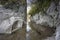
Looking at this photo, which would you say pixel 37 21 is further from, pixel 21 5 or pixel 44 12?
pixel 21 5

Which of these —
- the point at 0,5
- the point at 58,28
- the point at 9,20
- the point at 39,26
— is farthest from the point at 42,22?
the point at 0,5

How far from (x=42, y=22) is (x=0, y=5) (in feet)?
1.36

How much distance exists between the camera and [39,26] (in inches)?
55.3

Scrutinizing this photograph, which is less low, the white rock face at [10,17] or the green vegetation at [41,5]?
the green vegetation at [41,5]

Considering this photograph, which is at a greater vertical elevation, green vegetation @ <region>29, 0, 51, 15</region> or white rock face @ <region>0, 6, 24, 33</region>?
green vegetation @ <region>29, 0, 51, 15</region>

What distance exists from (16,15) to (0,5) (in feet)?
0.56

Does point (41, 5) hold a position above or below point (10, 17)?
above

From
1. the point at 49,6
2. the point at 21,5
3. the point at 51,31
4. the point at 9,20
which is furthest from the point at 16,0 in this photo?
the point at 51,31

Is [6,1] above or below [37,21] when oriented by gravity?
above

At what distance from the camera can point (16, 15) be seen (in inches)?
54.6

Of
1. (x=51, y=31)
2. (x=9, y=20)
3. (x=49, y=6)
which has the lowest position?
(x=51, y=31)

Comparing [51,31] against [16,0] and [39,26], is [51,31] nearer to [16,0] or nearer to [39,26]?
[39,26]

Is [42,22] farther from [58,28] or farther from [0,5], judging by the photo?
[0,5]

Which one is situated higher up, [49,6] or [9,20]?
[49,6]
